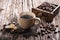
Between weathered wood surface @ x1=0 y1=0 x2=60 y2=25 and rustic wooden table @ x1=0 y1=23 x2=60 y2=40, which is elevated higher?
weathered wood surface @ x1=0 y1=0 x2=60 y2=25

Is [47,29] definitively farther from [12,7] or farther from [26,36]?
[12,7]

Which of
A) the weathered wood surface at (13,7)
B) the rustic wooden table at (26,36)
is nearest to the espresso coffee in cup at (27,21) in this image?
the rustic wooden table at (26,36)

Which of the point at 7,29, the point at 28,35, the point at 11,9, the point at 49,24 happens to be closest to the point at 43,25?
the point at 49,24

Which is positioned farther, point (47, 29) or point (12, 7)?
point (12, 7)

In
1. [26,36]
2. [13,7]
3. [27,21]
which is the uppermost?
[13,7]

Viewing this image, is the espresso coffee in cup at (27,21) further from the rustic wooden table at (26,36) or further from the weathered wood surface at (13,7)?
the weathered wood surface at (13,7)

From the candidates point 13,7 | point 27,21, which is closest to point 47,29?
point 27,21

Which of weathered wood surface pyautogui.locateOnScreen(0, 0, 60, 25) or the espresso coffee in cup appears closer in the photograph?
the espresso coffee in cup

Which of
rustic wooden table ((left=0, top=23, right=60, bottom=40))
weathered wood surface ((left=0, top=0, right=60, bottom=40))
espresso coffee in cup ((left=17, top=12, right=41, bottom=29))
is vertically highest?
weathered wood surface ((left=0, top=0, right=60, bottom=40))

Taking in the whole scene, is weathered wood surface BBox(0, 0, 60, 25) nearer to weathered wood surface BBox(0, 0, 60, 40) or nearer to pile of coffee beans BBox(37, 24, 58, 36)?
weathered wood surface BBox(0, 0, 60, 40)

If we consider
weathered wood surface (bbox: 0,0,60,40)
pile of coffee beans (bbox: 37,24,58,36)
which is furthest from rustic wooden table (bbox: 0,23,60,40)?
weathered wood surface (bbox: 0,0,60,40)

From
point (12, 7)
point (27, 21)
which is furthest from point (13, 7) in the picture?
point (27, 21)

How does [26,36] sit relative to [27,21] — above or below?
below

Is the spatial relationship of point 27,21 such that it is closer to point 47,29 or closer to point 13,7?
point 47,29
